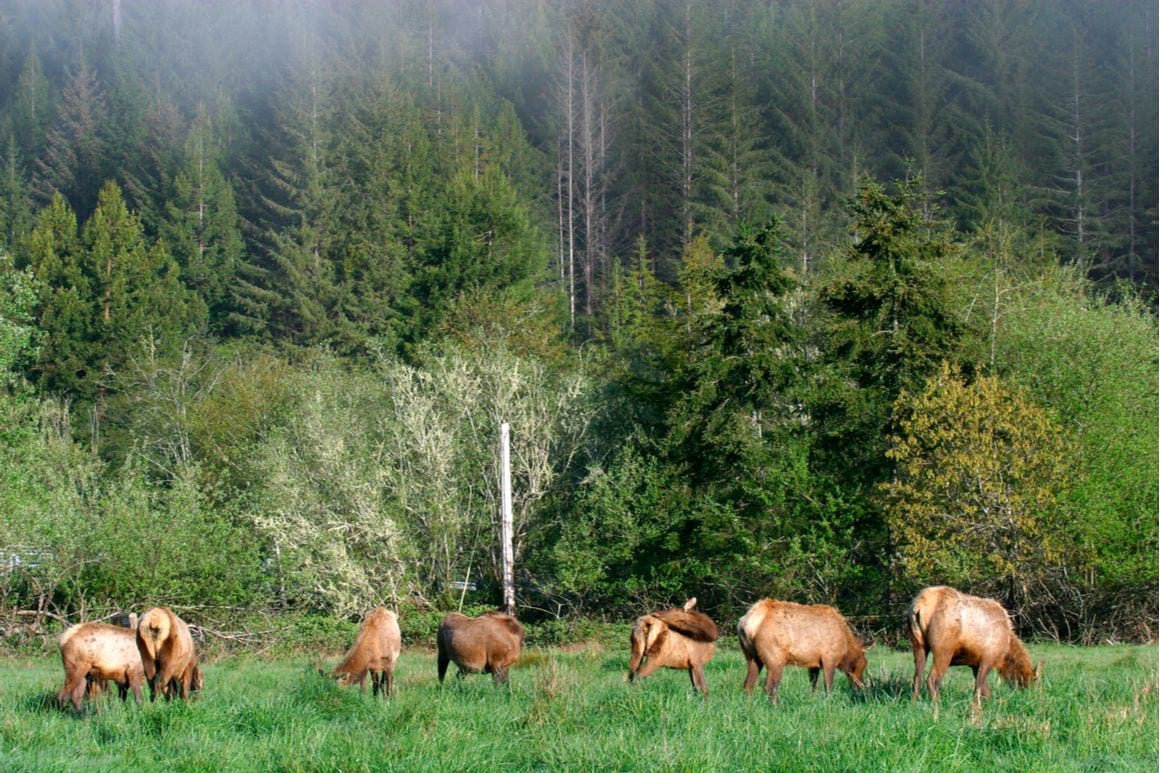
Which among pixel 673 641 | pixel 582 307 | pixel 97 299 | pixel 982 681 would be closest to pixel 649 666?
pixel 673 641

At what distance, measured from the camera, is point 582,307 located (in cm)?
7975

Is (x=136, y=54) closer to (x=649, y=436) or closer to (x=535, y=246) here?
(x=535, y=246)

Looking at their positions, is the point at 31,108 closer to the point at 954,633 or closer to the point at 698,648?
the point at 698,648

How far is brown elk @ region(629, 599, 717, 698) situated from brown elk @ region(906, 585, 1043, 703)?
7.47 feet

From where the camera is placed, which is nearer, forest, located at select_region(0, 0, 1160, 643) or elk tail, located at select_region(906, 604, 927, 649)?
elk tail, located at select_region(906, 604, 927, 649)

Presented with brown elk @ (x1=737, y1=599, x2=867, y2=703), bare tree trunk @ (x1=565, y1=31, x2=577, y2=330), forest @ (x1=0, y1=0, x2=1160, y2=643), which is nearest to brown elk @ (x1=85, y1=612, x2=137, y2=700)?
brown elk @ (x1=737, y1=599, x2=867, y2=703)

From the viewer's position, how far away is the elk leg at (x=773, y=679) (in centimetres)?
1159

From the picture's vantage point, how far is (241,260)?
7531cm

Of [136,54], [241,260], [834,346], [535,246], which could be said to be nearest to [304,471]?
[834,346]

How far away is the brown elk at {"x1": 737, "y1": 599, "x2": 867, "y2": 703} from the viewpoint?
39.5 ft

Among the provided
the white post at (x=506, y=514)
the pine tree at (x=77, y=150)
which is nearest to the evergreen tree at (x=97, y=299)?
the pine tree at (x=77, y=150)

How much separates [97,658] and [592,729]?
5.16 m

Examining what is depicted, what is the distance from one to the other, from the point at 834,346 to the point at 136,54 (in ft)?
317

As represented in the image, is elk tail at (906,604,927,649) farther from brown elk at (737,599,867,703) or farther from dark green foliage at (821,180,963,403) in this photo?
dark green foliage at (821,180,963,403)
